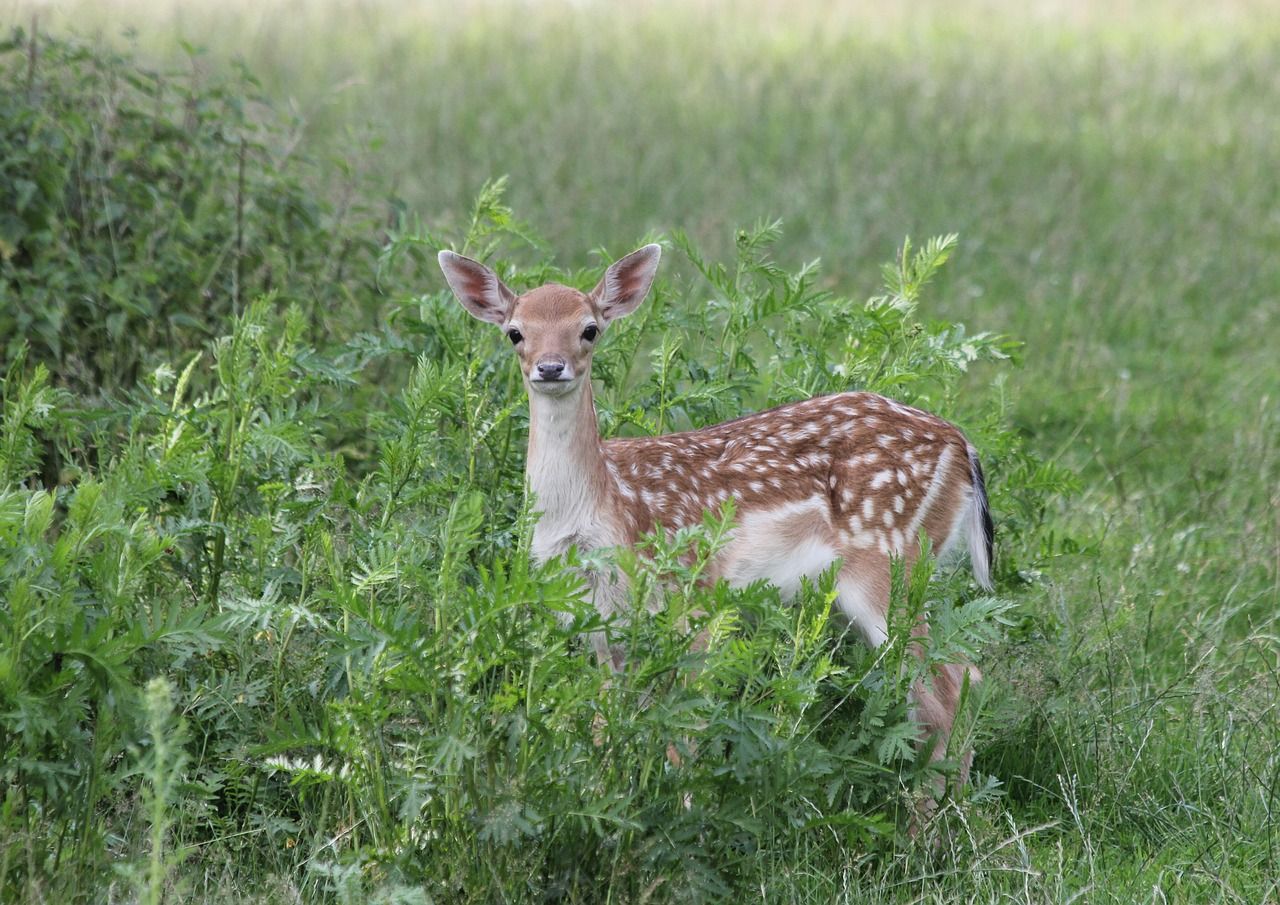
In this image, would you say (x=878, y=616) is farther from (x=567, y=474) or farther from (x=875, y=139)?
(x=875, y=139)

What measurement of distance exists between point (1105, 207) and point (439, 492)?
8.21m

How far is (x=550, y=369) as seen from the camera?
4.43 meters

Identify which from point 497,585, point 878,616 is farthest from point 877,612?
point 497,585

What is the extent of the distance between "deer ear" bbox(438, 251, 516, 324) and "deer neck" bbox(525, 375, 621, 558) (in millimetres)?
314

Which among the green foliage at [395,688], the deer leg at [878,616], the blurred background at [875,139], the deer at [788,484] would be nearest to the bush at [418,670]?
the green foliage at [395,688]

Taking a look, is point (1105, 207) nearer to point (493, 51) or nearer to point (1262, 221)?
point (1262, 221)

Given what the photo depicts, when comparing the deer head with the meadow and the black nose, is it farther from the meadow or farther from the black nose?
the meadow

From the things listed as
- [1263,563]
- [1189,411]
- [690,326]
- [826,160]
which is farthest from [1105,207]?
[690,326]

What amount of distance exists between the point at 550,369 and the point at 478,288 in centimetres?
47

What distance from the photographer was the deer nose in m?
4.43

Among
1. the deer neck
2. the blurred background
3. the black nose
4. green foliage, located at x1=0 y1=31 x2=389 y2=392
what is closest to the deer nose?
the black nose

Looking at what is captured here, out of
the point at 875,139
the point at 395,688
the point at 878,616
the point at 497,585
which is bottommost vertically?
the point at 875,139

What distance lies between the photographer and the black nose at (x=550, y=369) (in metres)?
4.43

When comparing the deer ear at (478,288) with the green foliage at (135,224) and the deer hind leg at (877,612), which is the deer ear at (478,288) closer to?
the deer hind leg at (877,612)
